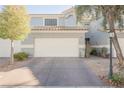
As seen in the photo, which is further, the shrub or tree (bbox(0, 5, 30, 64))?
tree (bbox(0, 5, 30, 64))

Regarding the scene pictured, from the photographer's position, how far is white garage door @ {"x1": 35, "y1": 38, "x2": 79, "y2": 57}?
2675 cm

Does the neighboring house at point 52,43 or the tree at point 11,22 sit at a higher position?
the tree at point 11,22

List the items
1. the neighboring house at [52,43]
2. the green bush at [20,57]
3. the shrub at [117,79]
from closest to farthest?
the shrub at [117,79] → the green bush at [20,57] → the neighboring house at [52,43]

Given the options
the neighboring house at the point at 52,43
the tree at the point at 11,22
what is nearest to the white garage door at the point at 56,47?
the neighboring house at the point at 52,43

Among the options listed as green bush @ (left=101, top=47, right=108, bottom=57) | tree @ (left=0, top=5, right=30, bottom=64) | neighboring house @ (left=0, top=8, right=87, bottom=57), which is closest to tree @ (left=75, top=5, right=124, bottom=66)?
tree @ (left=0, top=5, right=30, bottom=64)

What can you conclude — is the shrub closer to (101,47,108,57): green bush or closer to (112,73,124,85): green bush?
(112,73,124,85): green bush

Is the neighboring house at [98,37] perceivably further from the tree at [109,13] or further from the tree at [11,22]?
the tree at [109,13]

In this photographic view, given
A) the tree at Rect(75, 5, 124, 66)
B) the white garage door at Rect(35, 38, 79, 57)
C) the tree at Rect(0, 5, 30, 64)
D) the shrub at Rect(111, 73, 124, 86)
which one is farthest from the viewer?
the white garage door at Rect(35, 38, 79, 57)

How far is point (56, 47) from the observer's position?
88.1ft

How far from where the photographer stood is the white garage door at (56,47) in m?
26.8
